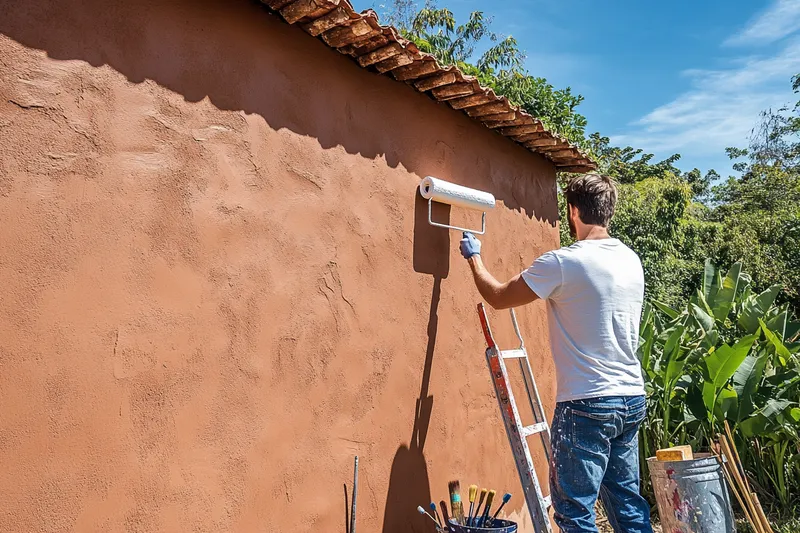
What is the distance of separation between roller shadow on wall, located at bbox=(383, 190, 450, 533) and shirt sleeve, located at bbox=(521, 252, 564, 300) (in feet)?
2.66

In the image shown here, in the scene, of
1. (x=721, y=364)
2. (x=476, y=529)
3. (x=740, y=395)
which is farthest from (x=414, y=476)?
(x=740, y=395)

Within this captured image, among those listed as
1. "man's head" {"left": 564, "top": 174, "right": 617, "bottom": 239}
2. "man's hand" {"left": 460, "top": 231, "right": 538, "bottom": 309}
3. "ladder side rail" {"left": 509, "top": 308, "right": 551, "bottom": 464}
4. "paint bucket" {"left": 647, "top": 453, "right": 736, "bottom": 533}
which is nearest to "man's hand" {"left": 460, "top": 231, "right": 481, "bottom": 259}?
"man's hand" {"left": 460, "top": 231, "right": 538, "bottom": 309}

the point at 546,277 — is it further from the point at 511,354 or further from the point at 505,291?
the point at 511,354

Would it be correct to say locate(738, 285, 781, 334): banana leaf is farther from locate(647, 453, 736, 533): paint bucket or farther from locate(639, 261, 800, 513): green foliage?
locate(647, 453, 736, 533): paint bucket

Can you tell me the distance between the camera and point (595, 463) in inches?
114

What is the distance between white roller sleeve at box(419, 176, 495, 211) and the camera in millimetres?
3713

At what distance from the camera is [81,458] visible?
2094mm

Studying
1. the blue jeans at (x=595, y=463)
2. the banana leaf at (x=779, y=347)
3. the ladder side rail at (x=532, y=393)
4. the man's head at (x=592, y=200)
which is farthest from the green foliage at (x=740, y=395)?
the man's head at (x=592, y=200)

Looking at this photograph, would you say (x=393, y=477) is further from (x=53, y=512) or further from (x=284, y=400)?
(x=53, y=512)

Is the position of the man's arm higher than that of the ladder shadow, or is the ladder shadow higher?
the man's arm

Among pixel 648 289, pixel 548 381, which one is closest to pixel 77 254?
pixel 548 381

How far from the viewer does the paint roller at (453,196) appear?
371 cm

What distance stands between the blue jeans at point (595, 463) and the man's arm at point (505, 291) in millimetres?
502

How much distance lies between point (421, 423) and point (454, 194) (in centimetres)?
129
